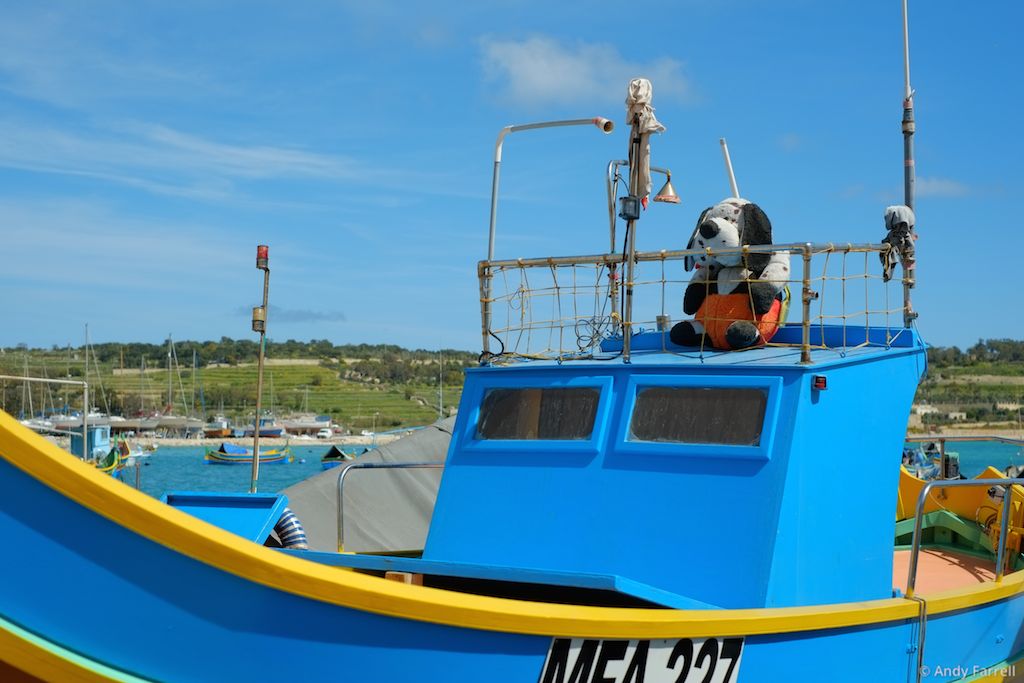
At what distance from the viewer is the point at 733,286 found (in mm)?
7922

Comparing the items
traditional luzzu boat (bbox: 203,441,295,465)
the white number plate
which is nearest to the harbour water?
traditional luzzu boat (bbox: 203,441,295,465)

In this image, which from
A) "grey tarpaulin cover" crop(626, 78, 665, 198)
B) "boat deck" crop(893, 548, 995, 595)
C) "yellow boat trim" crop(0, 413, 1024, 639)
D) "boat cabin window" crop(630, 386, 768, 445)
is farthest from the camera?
"boat deck" crop(893, 548, 995, 595)

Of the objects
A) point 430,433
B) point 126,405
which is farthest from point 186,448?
point 430,433

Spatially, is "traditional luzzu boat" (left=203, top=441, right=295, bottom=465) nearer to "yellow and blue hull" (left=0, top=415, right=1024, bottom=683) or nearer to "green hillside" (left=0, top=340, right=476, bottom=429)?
"green hillside" (left=0, top=340, right=476, bottom=429)

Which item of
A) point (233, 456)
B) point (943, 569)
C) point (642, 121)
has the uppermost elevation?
point (642, 121)

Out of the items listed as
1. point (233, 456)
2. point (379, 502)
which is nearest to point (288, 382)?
point (233, 456)

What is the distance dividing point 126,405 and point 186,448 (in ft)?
37.6

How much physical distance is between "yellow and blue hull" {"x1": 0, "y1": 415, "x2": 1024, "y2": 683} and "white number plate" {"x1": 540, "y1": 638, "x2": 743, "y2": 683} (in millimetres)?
62

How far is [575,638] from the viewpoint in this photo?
195 inches

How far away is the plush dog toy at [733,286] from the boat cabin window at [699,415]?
0.98 m

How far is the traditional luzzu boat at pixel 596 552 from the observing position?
4.37m

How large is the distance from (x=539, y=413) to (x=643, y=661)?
94.7 inches

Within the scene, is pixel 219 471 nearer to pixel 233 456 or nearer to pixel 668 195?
pixel 233 456

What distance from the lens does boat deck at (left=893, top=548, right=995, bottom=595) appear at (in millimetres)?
8906
